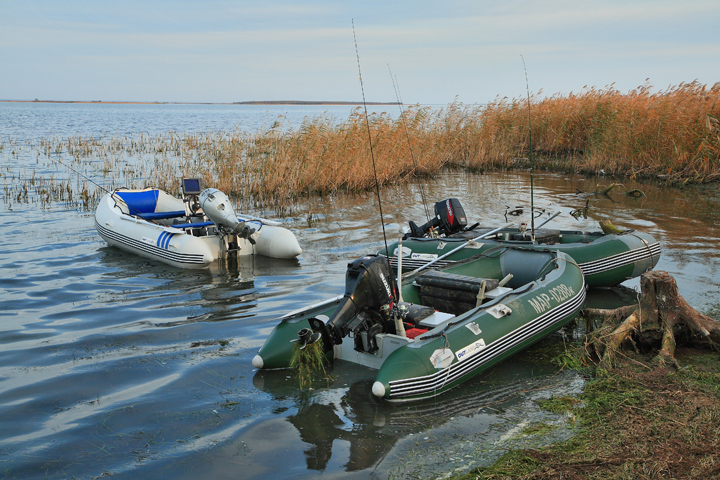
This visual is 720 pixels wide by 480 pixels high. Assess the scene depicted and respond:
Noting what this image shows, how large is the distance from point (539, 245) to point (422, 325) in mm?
2327

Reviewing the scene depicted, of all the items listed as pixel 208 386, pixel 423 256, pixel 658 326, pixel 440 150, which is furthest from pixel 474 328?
pixel 440 150

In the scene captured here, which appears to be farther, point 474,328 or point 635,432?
point 474,328

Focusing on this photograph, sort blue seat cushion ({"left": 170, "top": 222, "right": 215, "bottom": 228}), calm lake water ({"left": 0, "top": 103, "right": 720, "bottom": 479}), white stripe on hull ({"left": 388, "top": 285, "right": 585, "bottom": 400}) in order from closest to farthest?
1. calm lake water ({"left": 0, "top": 103, "right": 720, "bottom": 479})
2. white stripe on hull ({"left": 388, "top": 285, "right": 585, "bottom": 400})
3. blue seat cushion ({"left": 170, "top": 222, "right": 215, "bottom": 228})

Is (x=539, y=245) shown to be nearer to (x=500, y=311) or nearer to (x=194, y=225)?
(x=500, y=311)

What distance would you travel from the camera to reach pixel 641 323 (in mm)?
4773

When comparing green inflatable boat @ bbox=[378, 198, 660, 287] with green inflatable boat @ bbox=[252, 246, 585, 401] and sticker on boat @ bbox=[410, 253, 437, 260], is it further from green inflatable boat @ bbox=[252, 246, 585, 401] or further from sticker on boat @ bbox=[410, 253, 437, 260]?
green inflatable boat @ bbox=[252, 246, 585, 401]

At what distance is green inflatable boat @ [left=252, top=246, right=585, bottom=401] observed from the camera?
4035mm

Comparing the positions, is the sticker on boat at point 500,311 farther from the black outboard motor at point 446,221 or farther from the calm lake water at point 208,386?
the black outboard motor at point 446,221

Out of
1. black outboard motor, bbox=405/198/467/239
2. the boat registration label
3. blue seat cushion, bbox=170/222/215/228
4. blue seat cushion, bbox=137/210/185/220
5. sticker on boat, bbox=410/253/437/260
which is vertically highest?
blue seat cushion, bbox=137/210/185/220

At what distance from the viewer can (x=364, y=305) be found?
4.32 meters

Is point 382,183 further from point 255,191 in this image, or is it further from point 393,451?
point 393,451

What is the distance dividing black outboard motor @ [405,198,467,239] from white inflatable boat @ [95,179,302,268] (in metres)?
1.84

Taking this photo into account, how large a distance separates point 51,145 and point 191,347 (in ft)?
67.3

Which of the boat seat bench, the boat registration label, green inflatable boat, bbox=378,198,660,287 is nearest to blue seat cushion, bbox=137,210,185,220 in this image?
green inflatable boat, bbox=378,198,660,287
